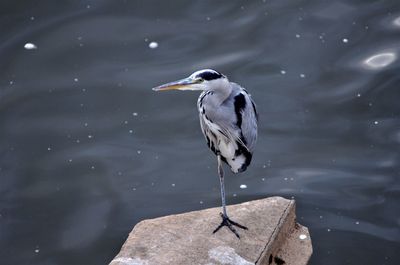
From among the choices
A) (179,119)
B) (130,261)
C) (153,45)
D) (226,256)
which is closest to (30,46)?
(153,45)

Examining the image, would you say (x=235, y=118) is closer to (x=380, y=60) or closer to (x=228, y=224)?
(x=228, y=224)

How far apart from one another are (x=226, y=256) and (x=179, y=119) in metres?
2.21

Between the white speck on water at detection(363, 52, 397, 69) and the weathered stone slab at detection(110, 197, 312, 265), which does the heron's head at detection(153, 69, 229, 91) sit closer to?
the weathered stone slab at detection(110, 197, 312, 265)

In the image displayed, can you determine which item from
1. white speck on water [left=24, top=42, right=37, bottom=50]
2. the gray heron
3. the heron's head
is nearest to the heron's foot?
the gray heron

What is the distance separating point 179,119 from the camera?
275 inches

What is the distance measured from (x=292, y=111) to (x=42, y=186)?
7.52 feet

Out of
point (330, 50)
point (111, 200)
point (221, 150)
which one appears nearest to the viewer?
point (221, 150)

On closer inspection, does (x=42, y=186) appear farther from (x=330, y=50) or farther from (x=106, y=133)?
(x=330, y=50)

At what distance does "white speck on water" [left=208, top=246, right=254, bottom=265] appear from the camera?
4945 millimetres

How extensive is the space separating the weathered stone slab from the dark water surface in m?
0.60

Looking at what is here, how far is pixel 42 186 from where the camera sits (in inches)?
254

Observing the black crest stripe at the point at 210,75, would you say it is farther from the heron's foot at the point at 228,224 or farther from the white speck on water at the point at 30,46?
the white speck on water at the point at 30,46

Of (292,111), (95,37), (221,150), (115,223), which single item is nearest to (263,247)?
(221,150)

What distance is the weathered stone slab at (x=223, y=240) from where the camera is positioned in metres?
4.99
